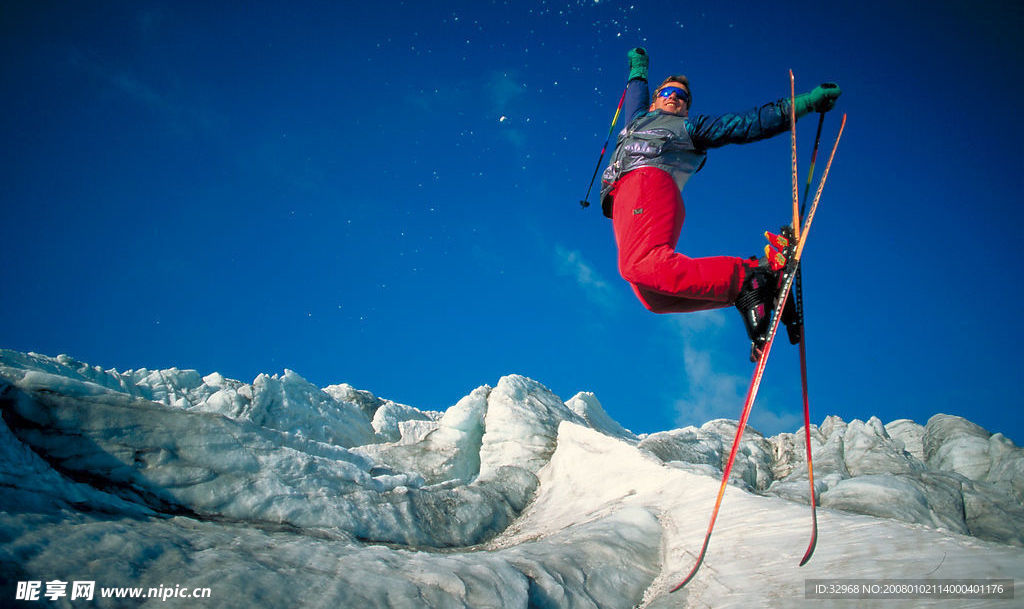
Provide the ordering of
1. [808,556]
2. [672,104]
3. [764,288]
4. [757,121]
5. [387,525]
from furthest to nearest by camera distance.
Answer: [387,525]
[672,104]
[757,121]
[764,288]
[808,556]

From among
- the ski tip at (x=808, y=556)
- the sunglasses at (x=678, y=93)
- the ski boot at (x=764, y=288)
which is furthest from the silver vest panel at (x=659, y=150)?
the ski tip at (x=808, y=556)

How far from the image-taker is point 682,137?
5410 mm

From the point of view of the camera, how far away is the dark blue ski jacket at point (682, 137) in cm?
506

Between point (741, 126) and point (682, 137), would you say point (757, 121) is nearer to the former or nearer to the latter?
point (741, 126)

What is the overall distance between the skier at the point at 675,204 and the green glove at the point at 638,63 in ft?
2.32

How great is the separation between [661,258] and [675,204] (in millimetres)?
849

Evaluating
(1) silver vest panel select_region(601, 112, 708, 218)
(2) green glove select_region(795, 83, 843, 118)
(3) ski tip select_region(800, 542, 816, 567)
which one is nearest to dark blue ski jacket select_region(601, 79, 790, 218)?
(1) silver vest panel select_region(601, 112, 708, 218)

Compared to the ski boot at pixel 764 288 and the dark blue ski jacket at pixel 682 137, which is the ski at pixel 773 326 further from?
the dark blue ski jacket at pixel 682 137

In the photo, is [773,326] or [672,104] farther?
[672,104]

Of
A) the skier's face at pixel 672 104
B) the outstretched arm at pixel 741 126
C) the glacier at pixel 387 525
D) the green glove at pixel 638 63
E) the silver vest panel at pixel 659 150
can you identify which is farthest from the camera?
the green glove at pixel 638 63

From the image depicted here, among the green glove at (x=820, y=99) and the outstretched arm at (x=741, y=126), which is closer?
the green glove at (x=820, y=99)

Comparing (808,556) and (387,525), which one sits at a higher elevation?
(387,525)

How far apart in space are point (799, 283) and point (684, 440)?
1204 cm

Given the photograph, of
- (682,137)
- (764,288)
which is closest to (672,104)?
(682,137)
